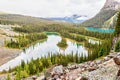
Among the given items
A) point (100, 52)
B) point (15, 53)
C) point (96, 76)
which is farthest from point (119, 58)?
point (15, 53)

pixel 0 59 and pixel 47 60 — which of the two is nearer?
pixel 47 60

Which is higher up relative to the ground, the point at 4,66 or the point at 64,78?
the point at 64,78

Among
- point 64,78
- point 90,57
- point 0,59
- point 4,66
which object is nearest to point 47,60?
point 90,57

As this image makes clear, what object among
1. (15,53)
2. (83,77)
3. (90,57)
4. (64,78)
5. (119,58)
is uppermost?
(119,58)

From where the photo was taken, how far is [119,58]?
37219mm

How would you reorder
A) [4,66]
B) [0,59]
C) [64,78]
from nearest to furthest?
1. [64,78]
2. [4,66]
3. [0,59]

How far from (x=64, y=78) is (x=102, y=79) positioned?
14.7 meters

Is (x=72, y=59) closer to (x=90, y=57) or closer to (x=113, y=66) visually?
(x=90, y=57)

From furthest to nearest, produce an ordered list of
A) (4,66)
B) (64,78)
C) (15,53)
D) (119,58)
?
(15,53) < (4,66) < (64,78) < (119,58)

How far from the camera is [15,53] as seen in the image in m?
192

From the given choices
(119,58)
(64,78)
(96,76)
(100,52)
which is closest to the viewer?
(119,58)

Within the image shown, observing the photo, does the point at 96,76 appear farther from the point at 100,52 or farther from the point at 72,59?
the point at 72,59

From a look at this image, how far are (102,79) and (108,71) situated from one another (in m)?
2.23

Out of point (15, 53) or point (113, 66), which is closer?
point (113, 66)
